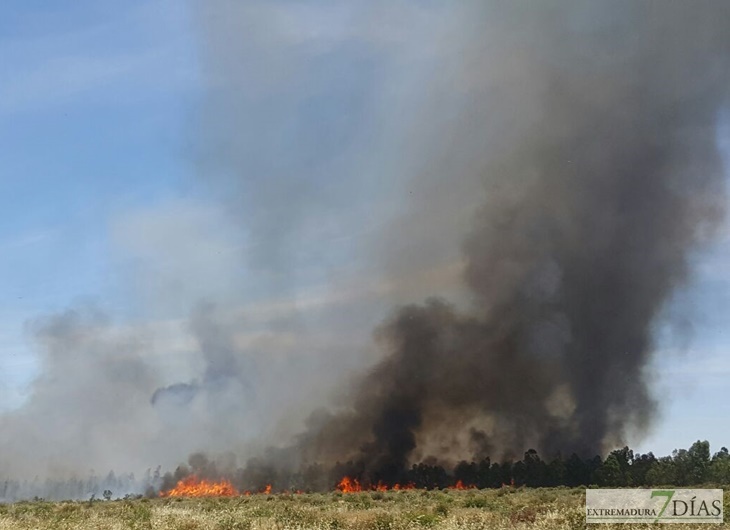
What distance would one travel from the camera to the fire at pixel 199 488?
8469cm

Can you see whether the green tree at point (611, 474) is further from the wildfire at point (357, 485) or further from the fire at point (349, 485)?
the fire at point (349, 485)

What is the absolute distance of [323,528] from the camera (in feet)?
82.0

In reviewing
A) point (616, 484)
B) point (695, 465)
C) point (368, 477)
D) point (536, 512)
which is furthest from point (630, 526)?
point (368, 477)

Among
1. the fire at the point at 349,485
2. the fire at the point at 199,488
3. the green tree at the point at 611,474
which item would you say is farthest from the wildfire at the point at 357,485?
the green tree at the point at 611,474

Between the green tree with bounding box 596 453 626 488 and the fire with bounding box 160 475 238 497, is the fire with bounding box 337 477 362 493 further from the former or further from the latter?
the green tree with bounding box 596 453 626 488

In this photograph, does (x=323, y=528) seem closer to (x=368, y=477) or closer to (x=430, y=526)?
(x=430, y=526)

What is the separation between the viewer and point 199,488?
90938 mm

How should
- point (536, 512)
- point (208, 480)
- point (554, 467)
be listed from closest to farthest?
point (536, 512)
point (554, 467)
point (208, 480)

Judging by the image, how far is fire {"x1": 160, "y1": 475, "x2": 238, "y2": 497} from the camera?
84688 millimetres

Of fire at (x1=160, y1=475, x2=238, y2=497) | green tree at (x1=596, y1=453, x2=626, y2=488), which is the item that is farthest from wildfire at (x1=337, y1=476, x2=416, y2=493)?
green tree at (x1=596, y1=453, x2=626, y2=488)

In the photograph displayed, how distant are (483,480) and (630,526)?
6923cm

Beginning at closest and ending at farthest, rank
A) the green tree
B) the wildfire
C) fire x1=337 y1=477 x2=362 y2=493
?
the green tree, fire x1=337 y1=477 x2=362 y2=493, the wildfire

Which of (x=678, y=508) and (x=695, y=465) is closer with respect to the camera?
(x=678, y=508)

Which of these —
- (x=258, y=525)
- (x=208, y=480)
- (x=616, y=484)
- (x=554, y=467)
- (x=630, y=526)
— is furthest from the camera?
(x=208, y=480)
